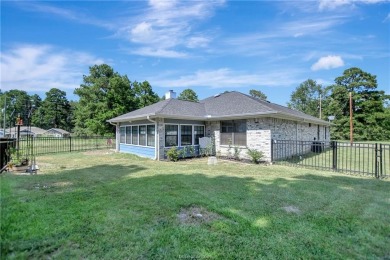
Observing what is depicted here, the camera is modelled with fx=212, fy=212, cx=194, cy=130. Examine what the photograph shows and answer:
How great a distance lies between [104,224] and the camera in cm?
328

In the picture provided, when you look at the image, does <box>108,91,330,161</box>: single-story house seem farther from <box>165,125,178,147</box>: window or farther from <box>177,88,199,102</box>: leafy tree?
<box>177,88,199,102</box>: leafy tree

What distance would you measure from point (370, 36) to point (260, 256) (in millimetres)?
13898

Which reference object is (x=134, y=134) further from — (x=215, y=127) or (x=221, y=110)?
(x=221, y=110)

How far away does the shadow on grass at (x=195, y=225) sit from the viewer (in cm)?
264

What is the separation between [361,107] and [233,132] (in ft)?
97.7

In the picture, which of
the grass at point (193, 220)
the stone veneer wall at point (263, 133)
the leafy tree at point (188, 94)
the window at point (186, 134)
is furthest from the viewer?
the leafy tree at point (188, 94)

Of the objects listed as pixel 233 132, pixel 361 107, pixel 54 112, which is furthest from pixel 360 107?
pixel 54 112

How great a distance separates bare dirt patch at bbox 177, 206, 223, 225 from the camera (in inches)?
138

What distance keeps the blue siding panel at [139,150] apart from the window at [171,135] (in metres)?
0.89

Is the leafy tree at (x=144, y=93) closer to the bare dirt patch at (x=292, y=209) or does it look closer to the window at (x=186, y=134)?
the window at (x=186, y=134)

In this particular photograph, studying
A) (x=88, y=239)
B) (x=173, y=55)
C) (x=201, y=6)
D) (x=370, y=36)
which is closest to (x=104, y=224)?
(x=88, y=239)

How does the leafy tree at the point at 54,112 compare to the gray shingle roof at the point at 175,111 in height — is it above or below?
above

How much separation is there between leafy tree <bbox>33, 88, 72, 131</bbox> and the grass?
6231cm

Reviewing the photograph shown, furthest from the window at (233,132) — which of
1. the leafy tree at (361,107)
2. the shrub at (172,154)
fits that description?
the leafy tree at (361,107)
